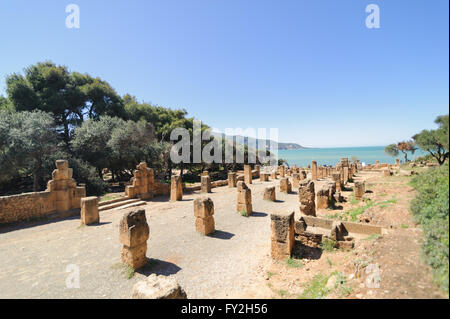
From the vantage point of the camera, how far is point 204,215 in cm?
916

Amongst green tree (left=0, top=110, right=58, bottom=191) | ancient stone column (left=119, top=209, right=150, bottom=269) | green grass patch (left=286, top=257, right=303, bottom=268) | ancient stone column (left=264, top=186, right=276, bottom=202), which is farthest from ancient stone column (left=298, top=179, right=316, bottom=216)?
green tree (left=0, top=110, right=58, bottom=191)

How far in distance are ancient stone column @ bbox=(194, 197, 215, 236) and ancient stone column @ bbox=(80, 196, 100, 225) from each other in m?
5.93

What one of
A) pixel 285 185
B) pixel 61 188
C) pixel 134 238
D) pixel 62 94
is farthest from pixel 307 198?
pixel 62 94

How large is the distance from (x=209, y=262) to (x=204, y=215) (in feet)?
7.83

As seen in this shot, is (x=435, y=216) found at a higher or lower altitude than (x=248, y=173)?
higher

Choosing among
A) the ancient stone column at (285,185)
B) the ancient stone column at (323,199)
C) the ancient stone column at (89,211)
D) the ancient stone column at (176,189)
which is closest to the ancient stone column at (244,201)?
the ancient stone column at (323,199)

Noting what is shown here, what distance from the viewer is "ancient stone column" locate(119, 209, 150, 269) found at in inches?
253

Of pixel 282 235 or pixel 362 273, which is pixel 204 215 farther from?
pixel 362 273

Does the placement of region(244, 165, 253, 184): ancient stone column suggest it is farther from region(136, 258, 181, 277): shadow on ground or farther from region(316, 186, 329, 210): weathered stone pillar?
region(136, 258, 181, 277): shadow on ground

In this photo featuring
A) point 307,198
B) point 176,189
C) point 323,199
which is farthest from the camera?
point 176,189

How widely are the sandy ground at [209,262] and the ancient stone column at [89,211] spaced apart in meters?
0.45
